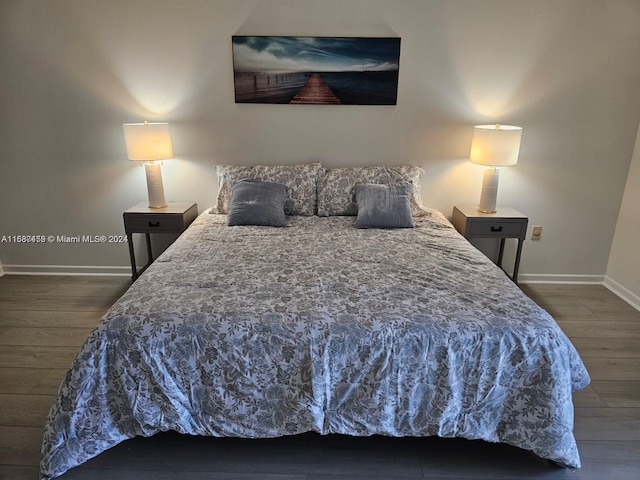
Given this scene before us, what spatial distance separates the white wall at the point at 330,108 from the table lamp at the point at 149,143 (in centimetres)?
23

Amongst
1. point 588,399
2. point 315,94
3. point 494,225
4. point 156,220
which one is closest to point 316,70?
point 315,94

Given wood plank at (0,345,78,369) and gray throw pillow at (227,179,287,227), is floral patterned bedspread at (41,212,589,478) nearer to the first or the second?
wood plank at (0,345,78,369)

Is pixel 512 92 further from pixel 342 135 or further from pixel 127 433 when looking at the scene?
pixel 127 433

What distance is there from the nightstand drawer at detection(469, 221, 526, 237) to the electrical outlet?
0.44 metres

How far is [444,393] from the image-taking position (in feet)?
5.44

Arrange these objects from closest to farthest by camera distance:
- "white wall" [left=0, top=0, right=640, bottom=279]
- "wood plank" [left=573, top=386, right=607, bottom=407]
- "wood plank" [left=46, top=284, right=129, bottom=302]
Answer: "wood plank" [left=573, top=386, right=607, bottom=407] → "white wall" [left=0, top=0, right=640, bottom=279] → "wood plank" [left=46, top=284, right=129, bottom=302]

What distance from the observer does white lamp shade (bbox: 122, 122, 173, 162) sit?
2879mm

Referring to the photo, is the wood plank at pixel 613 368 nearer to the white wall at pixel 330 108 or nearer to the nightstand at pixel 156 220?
the white wall at pixel 330 108

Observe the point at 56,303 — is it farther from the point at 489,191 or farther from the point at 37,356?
the point at 489,191

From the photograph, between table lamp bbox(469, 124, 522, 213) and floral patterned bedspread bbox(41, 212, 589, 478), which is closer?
floral patterned bedspread bbox(41, 212, 589, 478)

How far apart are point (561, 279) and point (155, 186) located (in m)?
3.30

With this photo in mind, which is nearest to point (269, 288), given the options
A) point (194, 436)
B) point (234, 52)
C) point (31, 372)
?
point (194, 436)

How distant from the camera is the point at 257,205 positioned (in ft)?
9.20

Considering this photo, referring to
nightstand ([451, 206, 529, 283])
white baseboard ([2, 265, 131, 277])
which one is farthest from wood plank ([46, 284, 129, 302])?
nightstand ([451, 206, 529, 283])
